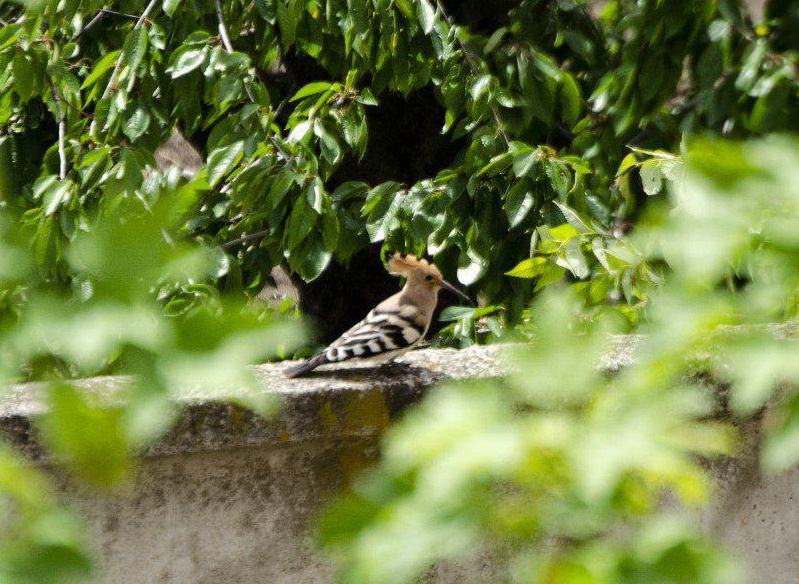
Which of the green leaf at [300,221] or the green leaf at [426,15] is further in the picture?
the green leaf at [426,15]

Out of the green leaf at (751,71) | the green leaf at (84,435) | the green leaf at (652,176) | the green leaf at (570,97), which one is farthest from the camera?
the green leaf at (751,71)

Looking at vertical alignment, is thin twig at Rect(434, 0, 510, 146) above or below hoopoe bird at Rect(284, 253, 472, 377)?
above

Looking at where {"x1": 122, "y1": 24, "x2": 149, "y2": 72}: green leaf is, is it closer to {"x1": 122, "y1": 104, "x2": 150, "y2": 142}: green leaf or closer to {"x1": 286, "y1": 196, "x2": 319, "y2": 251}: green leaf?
{"x1": 122, "y1": 104, "x2": 150, "y2": 142}: green leaf

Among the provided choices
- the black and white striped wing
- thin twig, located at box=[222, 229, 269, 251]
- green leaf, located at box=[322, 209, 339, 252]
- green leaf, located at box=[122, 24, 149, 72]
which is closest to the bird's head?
green leaf, located at box=[322, 209, 339, 252]

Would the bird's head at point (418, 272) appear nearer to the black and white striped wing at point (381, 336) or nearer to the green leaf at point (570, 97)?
the black and white striped wing at point (381, 336)

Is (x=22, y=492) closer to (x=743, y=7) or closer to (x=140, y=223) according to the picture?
(x=140, y=223)

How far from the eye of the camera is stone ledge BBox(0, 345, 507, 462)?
6.07 feet

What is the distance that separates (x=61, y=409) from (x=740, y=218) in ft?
1.43

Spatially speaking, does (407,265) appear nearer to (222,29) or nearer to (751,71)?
(222,29)

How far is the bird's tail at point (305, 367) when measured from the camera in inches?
90.0

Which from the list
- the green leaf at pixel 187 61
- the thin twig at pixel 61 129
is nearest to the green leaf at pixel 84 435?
the green leaf at pixel 187 61

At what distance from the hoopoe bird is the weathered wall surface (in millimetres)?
253

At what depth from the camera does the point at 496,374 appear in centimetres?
211

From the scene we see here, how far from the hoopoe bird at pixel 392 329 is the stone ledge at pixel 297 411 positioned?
0.22 metres
